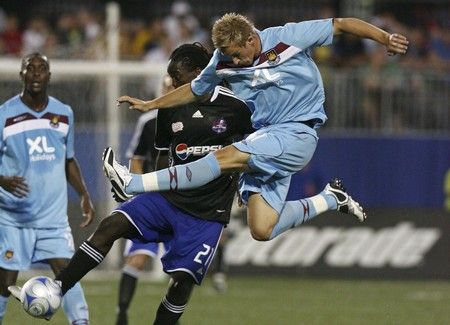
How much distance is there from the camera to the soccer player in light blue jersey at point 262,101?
386 inches

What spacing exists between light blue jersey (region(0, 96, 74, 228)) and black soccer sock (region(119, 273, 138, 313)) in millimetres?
1419

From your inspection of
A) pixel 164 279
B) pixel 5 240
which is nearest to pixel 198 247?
pixel 5 240

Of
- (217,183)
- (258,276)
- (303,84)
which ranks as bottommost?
(258,276)

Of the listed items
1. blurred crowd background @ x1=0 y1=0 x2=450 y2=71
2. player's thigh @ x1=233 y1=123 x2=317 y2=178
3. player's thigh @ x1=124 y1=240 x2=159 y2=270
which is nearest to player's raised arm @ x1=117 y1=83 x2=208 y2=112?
player's thigh @ x1=233 y1=123 x2=317 y2=178

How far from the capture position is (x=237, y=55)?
9.94m

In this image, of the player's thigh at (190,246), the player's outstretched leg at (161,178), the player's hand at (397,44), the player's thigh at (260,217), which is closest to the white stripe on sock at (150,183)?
the player's outstretched leg at (161,178)

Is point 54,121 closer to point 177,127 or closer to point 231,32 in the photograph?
point 177,127

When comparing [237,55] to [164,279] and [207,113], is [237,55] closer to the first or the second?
[207,113]

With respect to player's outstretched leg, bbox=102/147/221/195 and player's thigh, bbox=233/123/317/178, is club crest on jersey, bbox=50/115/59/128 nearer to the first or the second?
player's outstretched leg, bbox=102/147/221/195

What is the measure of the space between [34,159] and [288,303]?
560cm

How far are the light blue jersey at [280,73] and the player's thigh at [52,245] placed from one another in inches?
72.8

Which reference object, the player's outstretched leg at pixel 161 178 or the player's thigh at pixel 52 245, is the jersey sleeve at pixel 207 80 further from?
the player's thigh at pixel 52 245

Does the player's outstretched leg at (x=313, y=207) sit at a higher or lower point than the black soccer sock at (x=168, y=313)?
higher

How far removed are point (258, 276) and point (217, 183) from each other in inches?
371
